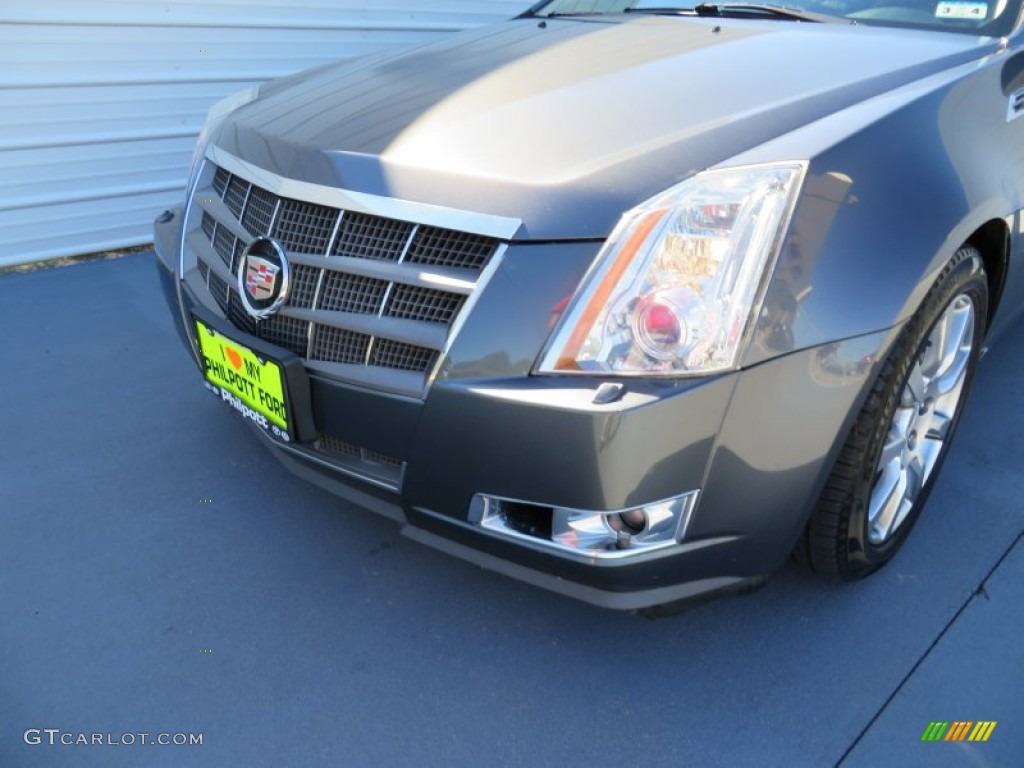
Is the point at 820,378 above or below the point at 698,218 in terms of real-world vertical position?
below

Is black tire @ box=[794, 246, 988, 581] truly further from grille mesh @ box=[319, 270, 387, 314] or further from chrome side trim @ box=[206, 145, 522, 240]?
grille mesh @ box=[319, 270, 387, 314]

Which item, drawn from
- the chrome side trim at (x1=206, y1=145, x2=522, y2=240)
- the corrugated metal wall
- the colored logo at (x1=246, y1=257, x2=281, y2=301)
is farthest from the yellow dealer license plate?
the corrugated metal wall

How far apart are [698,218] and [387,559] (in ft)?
3.76

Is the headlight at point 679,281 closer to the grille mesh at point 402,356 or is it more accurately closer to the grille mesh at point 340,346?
the grille mesh at point 402,356

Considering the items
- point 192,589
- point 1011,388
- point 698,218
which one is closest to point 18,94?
point 192,589

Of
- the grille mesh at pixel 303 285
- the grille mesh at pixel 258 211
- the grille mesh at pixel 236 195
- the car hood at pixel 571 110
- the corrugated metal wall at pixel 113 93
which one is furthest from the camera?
the corrugated metal wall at pixel 113 93

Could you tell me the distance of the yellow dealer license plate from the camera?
5.71 ft

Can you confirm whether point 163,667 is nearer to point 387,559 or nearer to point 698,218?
point 387,559

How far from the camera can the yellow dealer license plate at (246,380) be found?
174 centimetres

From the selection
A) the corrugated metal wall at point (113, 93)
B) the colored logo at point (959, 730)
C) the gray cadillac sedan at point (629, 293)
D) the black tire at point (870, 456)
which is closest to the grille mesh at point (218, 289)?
the gray cadillac sedan at point (629, 293)

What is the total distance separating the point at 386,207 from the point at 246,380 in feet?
1.79

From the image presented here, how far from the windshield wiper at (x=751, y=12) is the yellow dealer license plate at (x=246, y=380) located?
1660 mm

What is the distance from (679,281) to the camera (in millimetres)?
1428

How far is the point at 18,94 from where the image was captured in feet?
12.8
